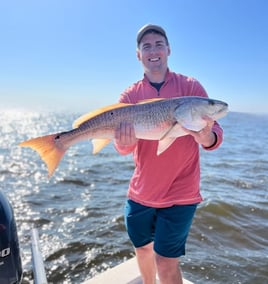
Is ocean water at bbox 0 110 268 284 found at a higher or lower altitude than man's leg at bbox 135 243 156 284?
lower

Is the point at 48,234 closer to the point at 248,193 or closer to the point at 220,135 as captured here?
the point at 220,135

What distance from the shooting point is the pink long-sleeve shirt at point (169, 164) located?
10.5ft

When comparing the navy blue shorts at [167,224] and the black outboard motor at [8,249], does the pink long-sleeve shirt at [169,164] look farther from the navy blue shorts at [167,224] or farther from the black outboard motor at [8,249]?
the black outboard motor at [8,249]

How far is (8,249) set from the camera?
318 centimetres

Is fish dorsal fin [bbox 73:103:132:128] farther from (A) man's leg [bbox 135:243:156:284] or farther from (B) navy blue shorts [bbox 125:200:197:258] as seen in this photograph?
(A) man's leg [bbox 135:243:156:284]

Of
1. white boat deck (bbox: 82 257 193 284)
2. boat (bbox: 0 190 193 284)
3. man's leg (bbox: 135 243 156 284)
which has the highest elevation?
boat (bbox: 0 190 193 284)

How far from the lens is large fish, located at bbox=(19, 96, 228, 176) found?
3049mm

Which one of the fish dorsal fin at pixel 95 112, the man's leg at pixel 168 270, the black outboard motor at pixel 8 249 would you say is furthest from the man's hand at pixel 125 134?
the black outboard motor at pixel 8 249

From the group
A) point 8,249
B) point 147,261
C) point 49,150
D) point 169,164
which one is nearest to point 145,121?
point 169,164

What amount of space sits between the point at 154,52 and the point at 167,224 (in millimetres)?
1723

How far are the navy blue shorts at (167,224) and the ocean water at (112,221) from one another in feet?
7.84

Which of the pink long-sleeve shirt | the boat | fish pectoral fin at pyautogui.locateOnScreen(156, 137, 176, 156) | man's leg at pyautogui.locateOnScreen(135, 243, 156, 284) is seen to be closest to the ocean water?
man's leg at pyautogui.locateOnScreen(135, 243, 156, 284)

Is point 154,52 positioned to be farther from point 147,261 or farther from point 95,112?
point 147,261

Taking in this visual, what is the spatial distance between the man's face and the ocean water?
140 inches
